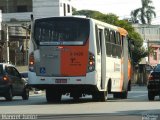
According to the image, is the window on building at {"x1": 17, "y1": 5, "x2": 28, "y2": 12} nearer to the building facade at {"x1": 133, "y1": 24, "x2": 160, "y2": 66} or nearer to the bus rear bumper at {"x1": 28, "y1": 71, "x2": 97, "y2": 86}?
the building facade at {"x1": 133, "y1": 24, "x2": 160, "y2": 66}

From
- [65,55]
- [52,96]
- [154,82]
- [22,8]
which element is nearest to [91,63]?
[65,55]

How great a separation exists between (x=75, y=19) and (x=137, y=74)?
2253 inches

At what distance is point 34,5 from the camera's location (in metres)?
116

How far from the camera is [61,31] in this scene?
24875mm

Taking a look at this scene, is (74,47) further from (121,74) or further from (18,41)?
(18,41)

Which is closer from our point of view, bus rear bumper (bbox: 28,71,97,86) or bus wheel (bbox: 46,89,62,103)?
bus rear bumper (bbox: 28,71,97,86)

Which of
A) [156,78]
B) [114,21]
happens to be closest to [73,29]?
[156,78]

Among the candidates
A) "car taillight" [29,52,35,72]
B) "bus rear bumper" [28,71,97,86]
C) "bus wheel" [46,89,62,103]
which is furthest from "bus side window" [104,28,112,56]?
"car taillight" [29,52,35,72]

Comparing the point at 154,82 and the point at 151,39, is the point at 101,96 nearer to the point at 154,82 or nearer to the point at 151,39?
the point at 154,82

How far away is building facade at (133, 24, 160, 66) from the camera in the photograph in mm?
110438

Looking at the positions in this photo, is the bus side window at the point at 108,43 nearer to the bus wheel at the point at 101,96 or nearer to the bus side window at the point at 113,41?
the bus side window at the point at 113,41

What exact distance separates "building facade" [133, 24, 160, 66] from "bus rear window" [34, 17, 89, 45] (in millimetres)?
81739

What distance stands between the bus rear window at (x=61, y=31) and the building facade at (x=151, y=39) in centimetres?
8174

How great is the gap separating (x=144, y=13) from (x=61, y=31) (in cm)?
10059
